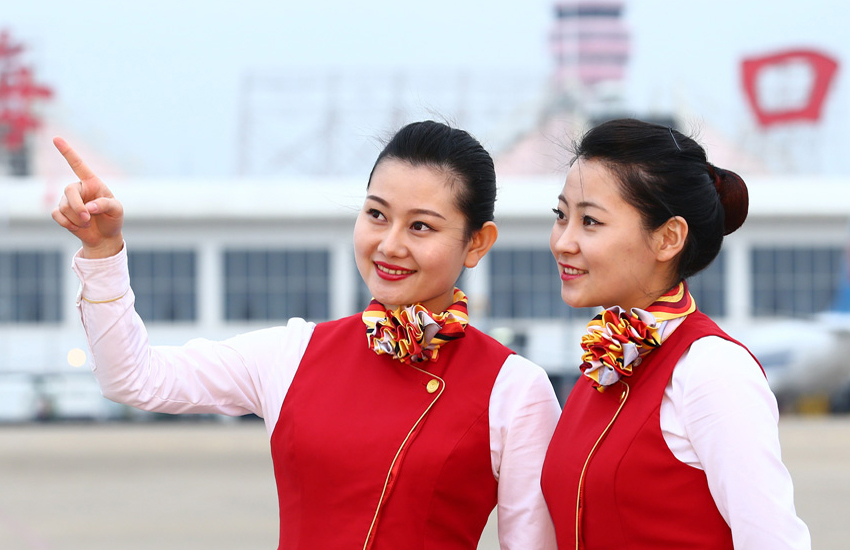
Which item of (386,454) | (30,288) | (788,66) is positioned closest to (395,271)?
(386,454)

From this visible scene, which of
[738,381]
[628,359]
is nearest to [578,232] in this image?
[628,359]

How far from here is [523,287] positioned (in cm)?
2041

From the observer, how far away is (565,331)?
1989 cm

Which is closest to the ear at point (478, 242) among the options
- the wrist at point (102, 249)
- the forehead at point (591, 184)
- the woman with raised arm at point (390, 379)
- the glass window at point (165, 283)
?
the woman with raised arm at point (390, 379)

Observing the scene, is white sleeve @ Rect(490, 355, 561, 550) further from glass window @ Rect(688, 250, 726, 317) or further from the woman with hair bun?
glass window @ Rect(688, 250, 726, 317)

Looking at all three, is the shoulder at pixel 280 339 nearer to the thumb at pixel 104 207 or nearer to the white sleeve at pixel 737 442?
the thumb at pixel 104 207

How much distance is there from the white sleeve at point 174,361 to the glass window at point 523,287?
17925 mm

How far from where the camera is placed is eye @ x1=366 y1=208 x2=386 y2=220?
2359mm

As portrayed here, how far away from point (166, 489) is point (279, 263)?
425 inches

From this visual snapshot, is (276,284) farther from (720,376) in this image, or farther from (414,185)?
(720,376)

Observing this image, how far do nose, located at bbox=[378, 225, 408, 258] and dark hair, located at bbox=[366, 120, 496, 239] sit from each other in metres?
0.14

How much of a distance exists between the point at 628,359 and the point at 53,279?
19.8 metres

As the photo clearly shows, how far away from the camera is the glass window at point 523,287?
2036 cm

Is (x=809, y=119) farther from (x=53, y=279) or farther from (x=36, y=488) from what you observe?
(x=36, y=488)
